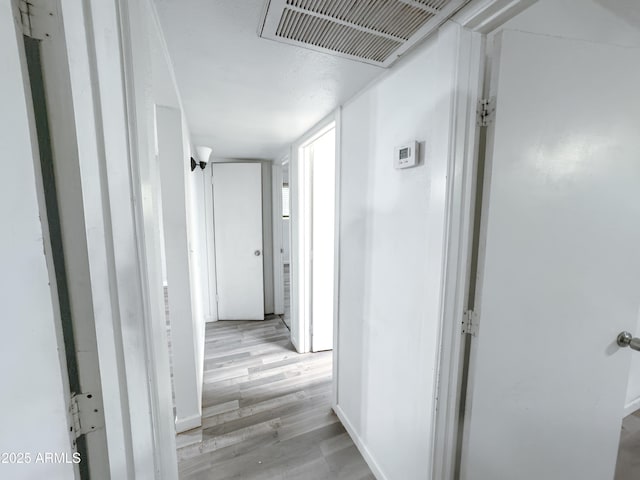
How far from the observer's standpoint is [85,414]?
0.61 meters

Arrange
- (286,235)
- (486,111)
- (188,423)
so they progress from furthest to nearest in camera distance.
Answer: (286,235) < (188,423) < (486,111)

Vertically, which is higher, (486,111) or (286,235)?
(486,111)

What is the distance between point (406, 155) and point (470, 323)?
73 centimetres

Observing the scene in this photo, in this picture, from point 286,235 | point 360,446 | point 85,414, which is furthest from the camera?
point 286,235

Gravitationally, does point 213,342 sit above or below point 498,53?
below

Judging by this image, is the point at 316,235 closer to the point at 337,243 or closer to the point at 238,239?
the point at 337,243

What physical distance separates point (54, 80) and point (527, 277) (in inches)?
57.5

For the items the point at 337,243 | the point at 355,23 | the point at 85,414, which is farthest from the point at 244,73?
the point at 85,414

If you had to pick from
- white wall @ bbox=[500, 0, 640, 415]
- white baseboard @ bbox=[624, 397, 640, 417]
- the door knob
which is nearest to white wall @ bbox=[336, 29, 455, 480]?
white wall @ bbox=[500, 0, 640, 415]

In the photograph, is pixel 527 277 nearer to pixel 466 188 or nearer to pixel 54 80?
pixel 466 188

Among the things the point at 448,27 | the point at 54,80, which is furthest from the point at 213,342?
the point at 448,27

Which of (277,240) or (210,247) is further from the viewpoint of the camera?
(277,240)

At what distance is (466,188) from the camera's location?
925 mm

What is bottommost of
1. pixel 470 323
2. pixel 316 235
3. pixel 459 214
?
pixel 470 323
